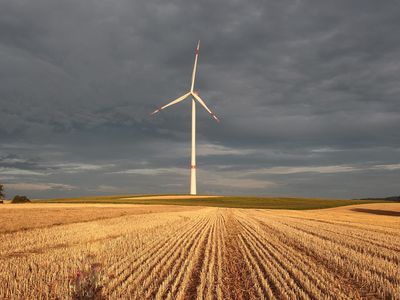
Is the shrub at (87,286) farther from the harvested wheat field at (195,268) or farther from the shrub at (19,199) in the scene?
the shrub at (19,199)

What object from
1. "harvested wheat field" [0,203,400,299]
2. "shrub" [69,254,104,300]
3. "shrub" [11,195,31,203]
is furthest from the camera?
"shrub" [11,195,31,203]

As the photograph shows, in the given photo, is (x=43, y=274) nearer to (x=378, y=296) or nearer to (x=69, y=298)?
(x=69, y=298)

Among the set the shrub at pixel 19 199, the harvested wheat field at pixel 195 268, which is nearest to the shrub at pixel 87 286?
the harvested wheat field at pixel 195 268

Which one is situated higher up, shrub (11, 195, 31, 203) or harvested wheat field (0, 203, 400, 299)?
shrub (11, 195, 31, 203)

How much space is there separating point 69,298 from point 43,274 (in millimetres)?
3018

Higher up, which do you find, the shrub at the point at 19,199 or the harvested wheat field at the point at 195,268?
the shrub at the point at 19,199

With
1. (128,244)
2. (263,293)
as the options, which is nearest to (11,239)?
(128,244)

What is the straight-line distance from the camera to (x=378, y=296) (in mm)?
10492

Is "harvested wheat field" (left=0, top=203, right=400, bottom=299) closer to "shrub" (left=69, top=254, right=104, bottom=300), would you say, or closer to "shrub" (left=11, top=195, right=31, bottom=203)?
"shrub" (left=69, top=254, right=104, bottom=300)

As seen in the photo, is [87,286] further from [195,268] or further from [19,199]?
[19,199]

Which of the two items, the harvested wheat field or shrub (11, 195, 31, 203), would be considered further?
shrub (11, 195, 31, 203)

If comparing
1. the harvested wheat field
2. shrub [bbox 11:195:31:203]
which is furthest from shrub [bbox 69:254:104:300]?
shrub [bbox 11:195:31:203]

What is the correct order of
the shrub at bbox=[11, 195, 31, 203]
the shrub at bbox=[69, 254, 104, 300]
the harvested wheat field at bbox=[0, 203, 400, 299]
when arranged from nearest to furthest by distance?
the shrub at bbox=[69, 254, 104, 300] < the harvested wheat field at bbox=[0, 203, 400, 299] < the shrub at bbox=[11, 195, 31, 203]

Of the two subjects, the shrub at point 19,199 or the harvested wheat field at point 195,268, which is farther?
the shrub at point 19,199
